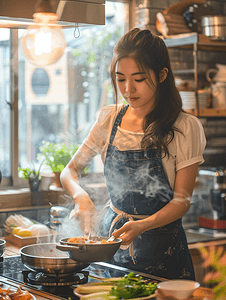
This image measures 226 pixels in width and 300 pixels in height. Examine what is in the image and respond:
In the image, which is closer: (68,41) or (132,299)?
(132,299)

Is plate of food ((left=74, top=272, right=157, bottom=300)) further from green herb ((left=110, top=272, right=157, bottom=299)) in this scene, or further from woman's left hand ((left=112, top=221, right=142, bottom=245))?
woman's left hand ((left=112, top=221, right=142, bottom=245))

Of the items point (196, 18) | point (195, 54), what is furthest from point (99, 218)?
point (196, 18)

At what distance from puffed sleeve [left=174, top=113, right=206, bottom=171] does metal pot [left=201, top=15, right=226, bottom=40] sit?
1.43 meters

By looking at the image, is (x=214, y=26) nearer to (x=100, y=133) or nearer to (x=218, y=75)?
(x=218, y=75)

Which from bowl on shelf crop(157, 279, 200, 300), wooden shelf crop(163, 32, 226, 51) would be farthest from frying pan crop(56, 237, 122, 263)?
wooden shelf crop(163, 32, 226, 51)

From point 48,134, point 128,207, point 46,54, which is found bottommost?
point 128,207

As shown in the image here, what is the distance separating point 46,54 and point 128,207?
2.78 ft

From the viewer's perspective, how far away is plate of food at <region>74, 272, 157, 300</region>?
3.09ft

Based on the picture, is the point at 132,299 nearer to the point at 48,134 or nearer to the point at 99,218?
the point at 99,218

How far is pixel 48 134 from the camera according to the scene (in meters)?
2.39

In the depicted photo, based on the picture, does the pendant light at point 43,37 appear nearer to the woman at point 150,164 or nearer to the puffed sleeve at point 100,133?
the woman at point 150,164

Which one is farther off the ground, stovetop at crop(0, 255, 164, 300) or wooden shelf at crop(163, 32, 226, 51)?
wooden shelf at crop(163, 32, 226, 51)

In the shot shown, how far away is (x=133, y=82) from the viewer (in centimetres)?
150

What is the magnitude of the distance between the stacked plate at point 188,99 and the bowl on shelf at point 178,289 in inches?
77.5
